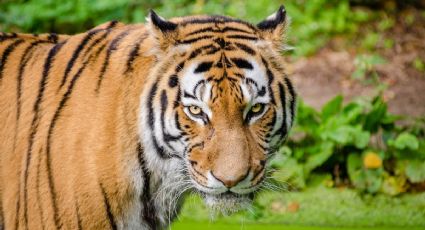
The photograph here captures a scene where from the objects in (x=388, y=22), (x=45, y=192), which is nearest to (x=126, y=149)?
(x=45, y=192)

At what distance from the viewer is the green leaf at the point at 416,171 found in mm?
5734

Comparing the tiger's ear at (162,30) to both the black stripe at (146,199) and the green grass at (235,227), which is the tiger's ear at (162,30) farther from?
the green grass at (235,227)

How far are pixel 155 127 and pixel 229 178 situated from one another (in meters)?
0.36

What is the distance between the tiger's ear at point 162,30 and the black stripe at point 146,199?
1.26ft

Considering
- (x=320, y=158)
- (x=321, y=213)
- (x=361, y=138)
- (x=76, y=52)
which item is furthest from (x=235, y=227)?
(x=76, y=52)

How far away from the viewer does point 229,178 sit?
318 centimetres

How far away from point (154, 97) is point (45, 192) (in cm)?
53

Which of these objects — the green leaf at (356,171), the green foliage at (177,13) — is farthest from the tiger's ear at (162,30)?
the green foliage at (177,13)

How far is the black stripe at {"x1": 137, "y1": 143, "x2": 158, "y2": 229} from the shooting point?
11.1 feet

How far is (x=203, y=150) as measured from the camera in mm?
3248

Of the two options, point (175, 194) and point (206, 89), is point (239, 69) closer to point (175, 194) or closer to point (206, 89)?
point (206, 89)

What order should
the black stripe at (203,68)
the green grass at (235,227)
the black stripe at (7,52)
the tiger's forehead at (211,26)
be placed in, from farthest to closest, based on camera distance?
the green grass at (235,227) < the black stripe at (7,52) < the tiger's forehead at (211,26) < the black stripe at (203,68)

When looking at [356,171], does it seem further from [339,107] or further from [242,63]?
[242,63]

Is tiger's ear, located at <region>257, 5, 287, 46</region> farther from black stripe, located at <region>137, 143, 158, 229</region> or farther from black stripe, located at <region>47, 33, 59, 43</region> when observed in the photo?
black stripe, located at <region>47, 33, 59, 43</region>
